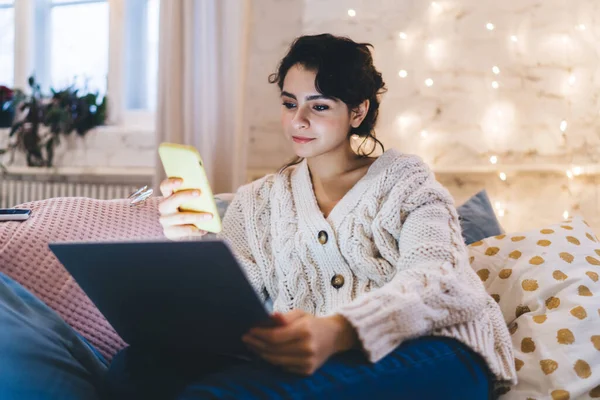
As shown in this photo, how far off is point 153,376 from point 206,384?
0.18m

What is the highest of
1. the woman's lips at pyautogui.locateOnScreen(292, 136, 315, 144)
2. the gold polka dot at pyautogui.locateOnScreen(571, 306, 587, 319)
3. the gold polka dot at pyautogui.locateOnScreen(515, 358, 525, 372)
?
the woman's lips at pyautogui.locateOnScreen(292, 136, 315, 144)

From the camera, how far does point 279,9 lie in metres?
2.84

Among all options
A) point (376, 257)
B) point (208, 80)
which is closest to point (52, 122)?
point (208, 80)

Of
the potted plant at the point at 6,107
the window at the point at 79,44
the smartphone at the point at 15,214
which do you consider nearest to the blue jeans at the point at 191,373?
the smartphone at the point at 15,214

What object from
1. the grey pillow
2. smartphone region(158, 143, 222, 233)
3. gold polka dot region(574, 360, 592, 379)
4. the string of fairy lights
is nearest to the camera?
smartphone region(158, 143, 222, 233)

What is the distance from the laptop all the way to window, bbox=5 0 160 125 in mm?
2467

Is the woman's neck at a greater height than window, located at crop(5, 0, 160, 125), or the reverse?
window, located at crop(5, 0, 160, 125)

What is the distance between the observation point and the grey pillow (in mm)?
1705

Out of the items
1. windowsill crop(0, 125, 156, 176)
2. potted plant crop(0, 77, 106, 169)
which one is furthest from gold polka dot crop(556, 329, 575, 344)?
potted plant crop(0, 77, 106, 169)

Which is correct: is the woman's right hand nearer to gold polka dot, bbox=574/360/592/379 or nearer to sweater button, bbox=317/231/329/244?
sweater button, bbox=317/231/329/244

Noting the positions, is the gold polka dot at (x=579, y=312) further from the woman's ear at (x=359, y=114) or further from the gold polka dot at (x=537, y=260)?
the woman's ear at (x=359, y=114)

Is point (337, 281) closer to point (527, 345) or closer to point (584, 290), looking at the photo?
point (527, 345)

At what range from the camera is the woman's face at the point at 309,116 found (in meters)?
1.36

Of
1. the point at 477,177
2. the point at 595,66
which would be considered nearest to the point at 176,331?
the point at 477,177
